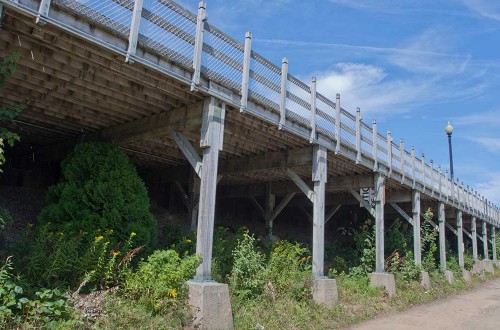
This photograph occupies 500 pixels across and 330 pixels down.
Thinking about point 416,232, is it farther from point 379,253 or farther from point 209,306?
point 209,306

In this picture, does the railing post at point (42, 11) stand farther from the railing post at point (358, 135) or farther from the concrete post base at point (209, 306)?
the railing post at point (358, 135)

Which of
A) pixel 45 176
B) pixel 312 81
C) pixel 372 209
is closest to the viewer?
pixel 312 81

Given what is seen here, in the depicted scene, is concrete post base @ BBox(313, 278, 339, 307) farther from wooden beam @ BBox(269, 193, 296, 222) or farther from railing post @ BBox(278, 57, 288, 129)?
wooden beam @ BBox(269, 193, 296, 222)

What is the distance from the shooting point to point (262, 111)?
873 cm

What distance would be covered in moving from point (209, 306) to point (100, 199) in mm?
2969

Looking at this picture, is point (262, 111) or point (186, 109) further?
point (262, 111)

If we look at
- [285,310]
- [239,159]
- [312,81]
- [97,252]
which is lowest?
[285,310]

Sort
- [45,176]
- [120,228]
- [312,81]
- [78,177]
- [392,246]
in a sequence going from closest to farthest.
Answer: [120,228] → [78,177] → [312,81] → [45,176] → [392,246]

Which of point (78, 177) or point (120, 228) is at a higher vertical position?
point (78, 177)

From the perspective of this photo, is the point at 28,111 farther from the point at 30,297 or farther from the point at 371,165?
the point at 371,165

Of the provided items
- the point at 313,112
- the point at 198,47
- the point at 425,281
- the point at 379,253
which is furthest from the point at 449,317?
the point at 198,47

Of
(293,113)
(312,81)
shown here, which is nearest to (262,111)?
(293,113)

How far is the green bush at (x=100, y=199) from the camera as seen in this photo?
7637 mm

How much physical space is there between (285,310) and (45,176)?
8384mm
